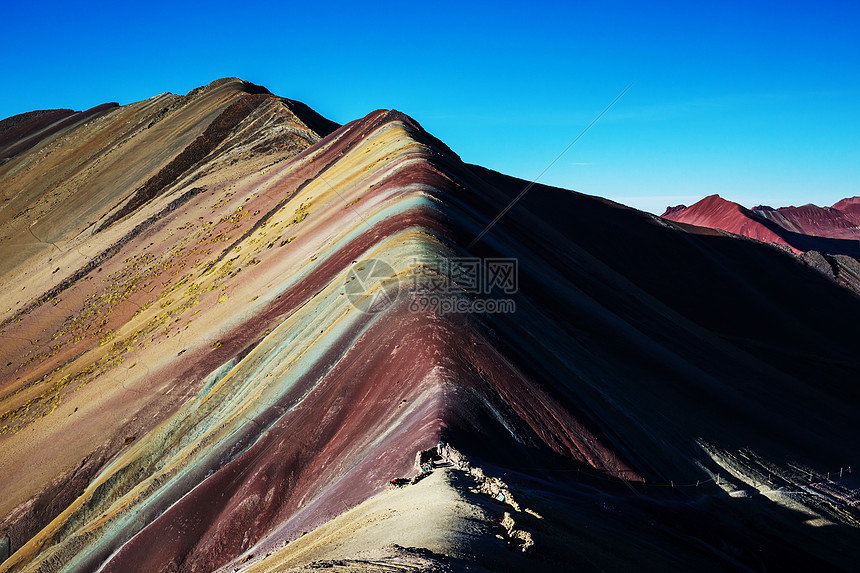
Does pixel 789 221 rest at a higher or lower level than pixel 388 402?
higher

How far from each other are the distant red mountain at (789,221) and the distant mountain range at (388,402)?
58.8 metres

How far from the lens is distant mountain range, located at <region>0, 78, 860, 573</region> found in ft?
30.2

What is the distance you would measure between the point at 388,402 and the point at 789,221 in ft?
431

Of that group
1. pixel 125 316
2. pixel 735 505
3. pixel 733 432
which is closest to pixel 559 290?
pixel 733 432

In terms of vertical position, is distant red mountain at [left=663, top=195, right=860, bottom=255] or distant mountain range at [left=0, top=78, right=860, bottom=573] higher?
distant red mountain at [left=663, top=195, right=860, bottom=255]

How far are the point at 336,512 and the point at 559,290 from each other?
14.4m

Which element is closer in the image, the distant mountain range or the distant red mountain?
the distant mountain range

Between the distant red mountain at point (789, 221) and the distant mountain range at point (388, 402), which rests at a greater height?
the distant red mountain at point (789, 221)

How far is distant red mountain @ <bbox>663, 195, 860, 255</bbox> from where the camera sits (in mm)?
93812

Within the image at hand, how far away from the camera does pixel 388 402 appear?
11.9 metres

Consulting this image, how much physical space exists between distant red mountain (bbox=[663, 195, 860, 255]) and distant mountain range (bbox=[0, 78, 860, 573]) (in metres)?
58.8

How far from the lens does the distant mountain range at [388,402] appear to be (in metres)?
9.22

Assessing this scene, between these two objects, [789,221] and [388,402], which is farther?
[789,221]

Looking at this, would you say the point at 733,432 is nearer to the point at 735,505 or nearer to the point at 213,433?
the point at 735,505
